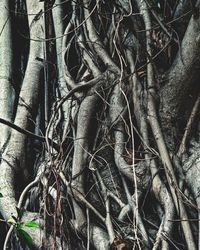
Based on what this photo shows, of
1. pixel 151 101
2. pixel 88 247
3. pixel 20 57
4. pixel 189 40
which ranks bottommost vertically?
pixel 88 247

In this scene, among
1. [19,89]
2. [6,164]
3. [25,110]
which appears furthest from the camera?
[19,89]

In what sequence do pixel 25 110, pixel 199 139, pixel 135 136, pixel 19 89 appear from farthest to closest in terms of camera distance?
pixel 19 89 < pixel 25 110 < pixel 135 136 < pixel 199 139

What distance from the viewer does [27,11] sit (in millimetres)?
2160

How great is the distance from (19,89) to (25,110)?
→ 0.24 metres

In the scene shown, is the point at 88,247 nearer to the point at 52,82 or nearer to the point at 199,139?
the point at 199,139

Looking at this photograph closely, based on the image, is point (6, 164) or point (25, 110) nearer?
point (6, 164)

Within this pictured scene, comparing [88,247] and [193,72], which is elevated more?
[193,72]

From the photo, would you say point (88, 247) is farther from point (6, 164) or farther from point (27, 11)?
point (27, 11)

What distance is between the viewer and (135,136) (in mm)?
1459

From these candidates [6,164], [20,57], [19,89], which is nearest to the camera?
[6,164]

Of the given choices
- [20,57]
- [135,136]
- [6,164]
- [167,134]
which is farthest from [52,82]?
[167,134]

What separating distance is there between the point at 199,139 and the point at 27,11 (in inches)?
49.8

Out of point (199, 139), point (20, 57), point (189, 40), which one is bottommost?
point (199, 139)

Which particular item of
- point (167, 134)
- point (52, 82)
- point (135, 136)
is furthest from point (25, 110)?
point (167, 134)
